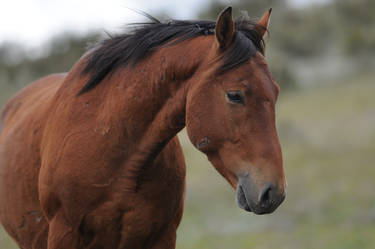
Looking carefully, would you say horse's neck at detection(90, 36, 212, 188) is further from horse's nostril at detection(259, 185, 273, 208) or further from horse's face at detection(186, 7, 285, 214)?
horse's nostril at detection(259, 185, 273, 208)

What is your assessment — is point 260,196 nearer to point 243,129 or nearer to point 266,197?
point 266,197

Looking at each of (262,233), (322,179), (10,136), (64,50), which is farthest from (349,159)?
(64,50)

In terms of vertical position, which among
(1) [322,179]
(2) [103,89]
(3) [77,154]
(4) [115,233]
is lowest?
(1) [322,179]

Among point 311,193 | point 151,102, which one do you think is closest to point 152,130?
point 151,102

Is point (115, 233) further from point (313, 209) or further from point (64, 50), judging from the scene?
point (64, 50)

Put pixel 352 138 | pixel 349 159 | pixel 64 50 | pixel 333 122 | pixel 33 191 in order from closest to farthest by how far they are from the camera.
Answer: pixel 33 191
pixel 349 159
pixel 352 138
pixel 333 122
pixel 64 50

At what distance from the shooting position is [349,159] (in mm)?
13016

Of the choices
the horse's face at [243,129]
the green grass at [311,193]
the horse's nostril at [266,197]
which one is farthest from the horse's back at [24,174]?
the green grass at [311,193]

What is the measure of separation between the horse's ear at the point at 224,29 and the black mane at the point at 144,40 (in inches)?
2.0

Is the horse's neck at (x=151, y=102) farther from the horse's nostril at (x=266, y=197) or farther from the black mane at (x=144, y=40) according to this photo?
the horse's nostril at (x=266, y=197)

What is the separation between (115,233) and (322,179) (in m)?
9.73

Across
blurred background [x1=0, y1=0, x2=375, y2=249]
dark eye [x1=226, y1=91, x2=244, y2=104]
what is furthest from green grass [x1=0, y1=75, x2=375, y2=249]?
dark eye [x1=226, y1=91, x2=244, y2=104]

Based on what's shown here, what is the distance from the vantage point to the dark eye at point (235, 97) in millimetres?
2730

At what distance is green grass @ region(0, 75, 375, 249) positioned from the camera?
919cm
